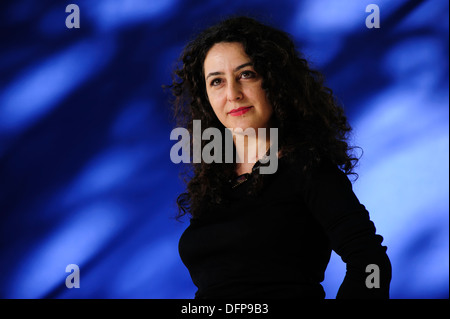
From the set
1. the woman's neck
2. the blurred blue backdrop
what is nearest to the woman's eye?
the woman's neck

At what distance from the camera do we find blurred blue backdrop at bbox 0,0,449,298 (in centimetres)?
210

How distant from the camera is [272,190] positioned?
1066 mm

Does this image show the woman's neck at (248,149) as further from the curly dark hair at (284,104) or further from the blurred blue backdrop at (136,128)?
the blurred blue backdrop at (136,128)

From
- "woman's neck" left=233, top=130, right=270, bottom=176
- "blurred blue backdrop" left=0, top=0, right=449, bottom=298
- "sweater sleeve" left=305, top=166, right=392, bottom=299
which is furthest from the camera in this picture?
Result: "blurred blue backdrop" left=0, top=0, right=449, bottom=298

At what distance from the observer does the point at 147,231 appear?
213 cm

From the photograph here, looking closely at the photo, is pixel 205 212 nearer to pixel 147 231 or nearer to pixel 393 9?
pixel 147 231

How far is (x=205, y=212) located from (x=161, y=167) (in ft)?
3.24

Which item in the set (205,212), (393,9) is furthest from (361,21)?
(205,212)

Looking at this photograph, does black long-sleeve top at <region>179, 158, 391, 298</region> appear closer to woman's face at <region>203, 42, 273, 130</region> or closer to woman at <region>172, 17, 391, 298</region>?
woman at <region>172, 17, 391, 298</region>

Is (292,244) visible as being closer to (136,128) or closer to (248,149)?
(248,149)

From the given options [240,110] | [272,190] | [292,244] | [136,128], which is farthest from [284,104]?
[136,128]

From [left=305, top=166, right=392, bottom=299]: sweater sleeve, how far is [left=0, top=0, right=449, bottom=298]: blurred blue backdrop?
1145 mm

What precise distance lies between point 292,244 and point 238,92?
33cm

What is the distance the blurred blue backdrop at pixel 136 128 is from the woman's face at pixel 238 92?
3.22 feet
